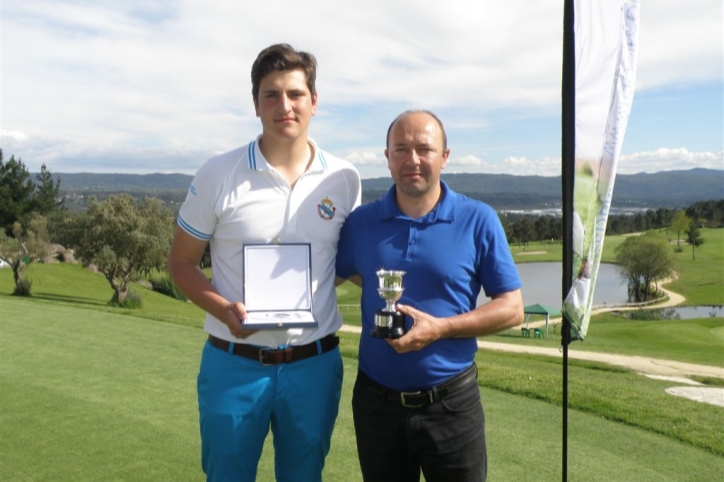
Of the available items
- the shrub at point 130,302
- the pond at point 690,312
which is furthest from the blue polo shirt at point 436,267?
the pond at point 690,312

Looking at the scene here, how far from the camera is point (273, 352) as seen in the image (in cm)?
282

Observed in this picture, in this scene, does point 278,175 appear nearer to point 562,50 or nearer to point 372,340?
point 372,340

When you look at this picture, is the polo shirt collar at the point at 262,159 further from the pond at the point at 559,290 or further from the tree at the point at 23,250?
the pond at the point at 559,290

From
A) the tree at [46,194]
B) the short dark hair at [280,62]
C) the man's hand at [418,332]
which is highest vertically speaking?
the tree at [46,194]

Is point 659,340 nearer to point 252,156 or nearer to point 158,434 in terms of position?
point 158,434

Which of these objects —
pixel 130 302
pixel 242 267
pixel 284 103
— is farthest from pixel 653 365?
pixel 130 302

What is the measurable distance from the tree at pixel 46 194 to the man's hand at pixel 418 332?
5611 cm

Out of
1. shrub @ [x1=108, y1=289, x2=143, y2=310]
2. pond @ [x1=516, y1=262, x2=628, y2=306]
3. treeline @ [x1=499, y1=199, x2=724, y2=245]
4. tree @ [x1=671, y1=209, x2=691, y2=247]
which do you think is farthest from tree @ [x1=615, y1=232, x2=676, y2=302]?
shrub @ [x1=108, y1=289, x2=143, y2=310]

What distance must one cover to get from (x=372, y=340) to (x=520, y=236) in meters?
107

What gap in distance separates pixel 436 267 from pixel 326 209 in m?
0.57

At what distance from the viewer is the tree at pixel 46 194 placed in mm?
53334

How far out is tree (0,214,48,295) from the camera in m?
31.4

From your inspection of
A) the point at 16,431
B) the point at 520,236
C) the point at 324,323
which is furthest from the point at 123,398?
the point at 520,236

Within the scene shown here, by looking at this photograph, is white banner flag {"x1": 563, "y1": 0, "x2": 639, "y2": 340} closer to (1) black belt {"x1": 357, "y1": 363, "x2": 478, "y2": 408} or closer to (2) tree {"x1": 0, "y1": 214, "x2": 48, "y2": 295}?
(1) black belt {"x1": 357, "y1": 363, "x2": 478, "y2": 408}
